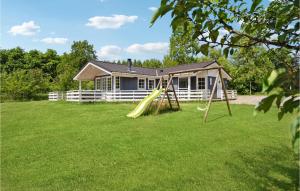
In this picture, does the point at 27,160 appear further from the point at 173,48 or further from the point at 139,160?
the point at 173,48

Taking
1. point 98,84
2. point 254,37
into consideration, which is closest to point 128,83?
point 98,84

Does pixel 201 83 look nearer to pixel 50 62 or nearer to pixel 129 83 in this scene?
pixel 129 83

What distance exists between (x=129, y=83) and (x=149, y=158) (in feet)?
69.9

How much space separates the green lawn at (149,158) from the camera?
5066 millimetres

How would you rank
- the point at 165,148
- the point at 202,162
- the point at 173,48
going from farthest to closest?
the point at 173,48 < the point at 165,148 < the point at 202,162

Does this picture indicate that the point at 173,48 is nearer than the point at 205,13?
No

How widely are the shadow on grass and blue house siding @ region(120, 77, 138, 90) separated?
2049cm

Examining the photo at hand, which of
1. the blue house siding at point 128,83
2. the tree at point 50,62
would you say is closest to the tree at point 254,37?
the blue house siding at point 128,83

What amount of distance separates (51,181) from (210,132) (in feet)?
18.0

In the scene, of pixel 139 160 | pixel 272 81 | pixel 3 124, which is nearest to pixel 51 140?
pixel 139 160

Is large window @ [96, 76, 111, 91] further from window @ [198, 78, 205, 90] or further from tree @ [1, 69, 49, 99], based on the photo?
tree @ [1, 69, 49, 99]

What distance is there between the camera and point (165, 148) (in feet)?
23.8

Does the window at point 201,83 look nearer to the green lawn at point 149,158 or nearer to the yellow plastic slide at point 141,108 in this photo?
the yellow plastic slide at point 141,108

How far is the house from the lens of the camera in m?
24.5
